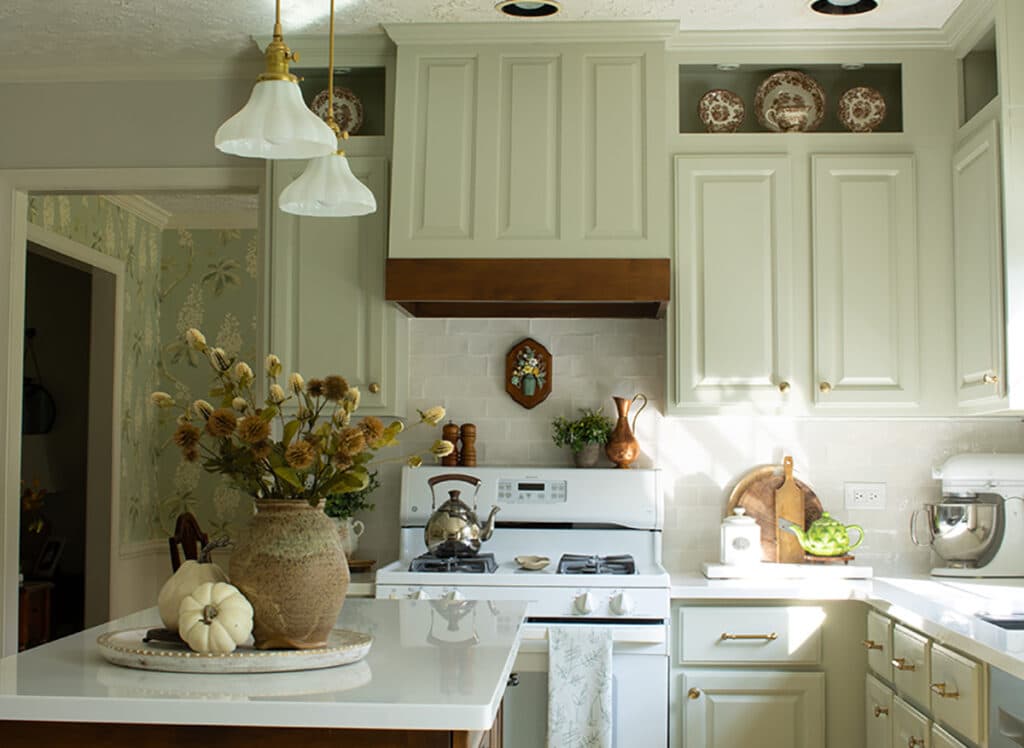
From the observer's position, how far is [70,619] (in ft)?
20.4

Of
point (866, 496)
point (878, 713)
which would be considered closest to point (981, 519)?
point (866, 496)

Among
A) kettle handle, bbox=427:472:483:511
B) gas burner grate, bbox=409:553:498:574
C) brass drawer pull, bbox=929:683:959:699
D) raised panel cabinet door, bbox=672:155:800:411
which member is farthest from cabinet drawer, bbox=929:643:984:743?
kettle handle, bbox=427:472:483:511

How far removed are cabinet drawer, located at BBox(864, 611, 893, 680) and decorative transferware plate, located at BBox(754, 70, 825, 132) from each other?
1.60 meters

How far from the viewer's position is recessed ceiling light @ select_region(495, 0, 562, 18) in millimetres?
3627

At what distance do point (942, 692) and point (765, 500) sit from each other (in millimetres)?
1309

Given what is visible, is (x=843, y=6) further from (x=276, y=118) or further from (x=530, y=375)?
(x=276, y=118)

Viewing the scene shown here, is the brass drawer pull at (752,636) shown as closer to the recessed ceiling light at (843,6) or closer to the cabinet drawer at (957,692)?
the cabinet drawer at (957,692)

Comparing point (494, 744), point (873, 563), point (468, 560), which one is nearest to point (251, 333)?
point (468, 560)

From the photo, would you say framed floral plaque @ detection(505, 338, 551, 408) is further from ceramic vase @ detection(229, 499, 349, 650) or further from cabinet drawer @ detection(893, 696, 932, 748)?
ceramic vase @ detection(229, 499, 349, 650)

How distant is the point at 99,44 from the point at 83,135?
1.23ft

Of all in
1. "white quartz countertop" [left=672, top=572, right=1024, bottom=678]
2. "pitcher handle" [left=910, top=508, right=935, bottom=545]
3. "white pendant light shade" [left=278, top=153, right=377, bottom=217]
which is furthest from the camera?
"pitcher handle" [left=910, top=508, right=935, bottom=545]

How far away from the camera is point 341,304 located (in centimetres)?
389

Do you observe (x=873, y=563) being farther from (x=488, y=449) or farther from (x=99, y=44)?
(x=99, y=44)

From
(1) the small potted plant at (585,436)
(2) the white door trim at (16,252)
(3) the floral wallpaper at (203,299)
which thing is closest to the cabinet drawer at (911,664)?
(1) the small potted plant at (585,436)
